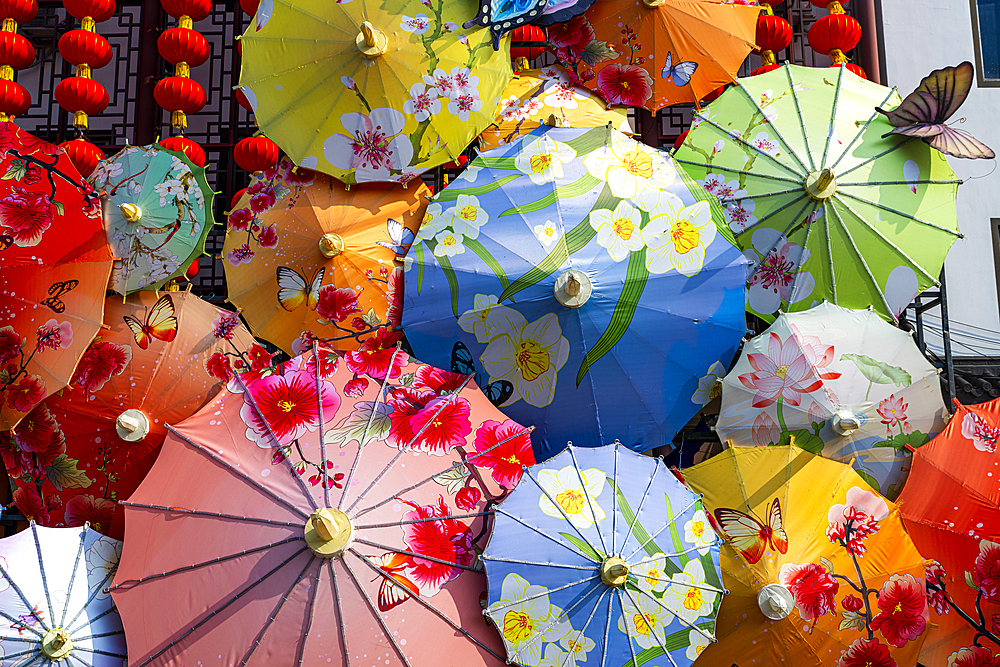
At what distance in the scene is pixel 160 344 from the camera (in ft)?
15.3

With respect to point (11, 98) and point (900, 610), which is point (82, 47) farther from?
point (900, 610)

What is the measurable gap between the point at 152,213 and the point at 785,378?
391 cm

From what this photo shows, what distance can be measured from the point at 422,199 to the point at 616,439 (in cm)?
194

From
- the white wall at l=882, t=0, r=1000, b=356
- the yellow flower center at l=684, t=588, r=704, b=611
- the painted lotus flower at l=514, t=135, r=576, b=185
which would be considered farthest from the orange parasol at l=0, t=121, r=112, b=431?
the white wall at l=882, t=0, r=1000, b=356

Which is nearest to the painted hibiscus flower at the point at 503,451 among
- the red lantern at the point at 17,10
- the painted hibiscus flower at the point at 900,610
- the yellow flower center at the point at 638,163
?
the yellow flower center at the point at 638,163

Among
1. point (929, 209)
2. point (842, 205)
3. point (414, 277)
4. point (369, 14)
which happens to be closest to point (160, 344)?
point (414, 277)

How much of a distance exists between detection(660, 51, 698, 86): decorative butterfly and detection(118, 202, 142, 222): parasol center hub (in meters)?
3.50

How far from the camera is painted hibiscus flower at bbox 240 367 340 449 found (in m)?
4.00

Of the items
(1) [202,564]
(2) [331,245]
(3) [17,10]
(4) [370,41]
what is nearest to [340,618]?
(1) [202,564]

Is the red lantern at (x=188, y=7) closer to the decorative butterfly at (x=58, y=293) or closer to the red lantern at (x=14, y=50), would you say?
the red lantern at (x=14, y=50)

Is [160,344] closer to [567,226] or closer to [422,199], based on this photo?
[422,199]

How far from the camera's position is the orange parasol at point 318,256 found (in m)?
4.69

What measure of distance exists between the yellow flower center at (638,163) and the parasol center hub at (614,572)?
2251 millimetres

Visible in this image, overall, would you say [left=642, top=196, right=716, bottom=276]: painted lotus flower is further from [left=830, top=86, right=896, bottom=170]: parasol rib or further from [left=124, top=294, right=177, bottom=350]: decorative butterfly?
[left=124, top=294, right=177, bottom=350]: decorative butterfly
